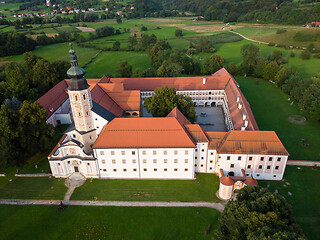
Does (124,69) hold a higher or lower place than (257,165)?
higher

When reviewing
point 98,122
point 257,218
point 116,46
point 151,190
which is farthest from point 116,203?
point 116,46

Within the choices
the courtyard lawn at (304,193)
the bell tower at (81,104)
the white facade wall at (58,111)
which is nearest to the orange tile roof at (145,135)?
the bell tower at (81,104)

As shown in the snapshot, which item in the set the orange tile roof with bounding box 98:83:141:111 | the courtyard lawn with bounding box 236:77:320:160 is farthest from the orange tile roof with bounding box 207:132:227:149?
the orange tile roof with bounding box 98:83:141:111

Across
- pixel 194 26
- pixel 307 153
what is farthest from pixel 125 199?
pixel 194 26

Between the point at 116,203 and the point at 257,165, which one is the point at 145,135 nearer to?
the point at 116,203

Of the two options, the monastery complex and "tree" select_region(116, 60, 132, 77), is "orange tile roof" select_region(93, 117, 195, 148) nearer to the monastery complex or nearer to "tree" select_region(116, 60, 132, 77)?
the monastery complex

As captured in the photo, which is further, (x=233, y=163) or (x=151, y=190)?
(x=233, y=163)
